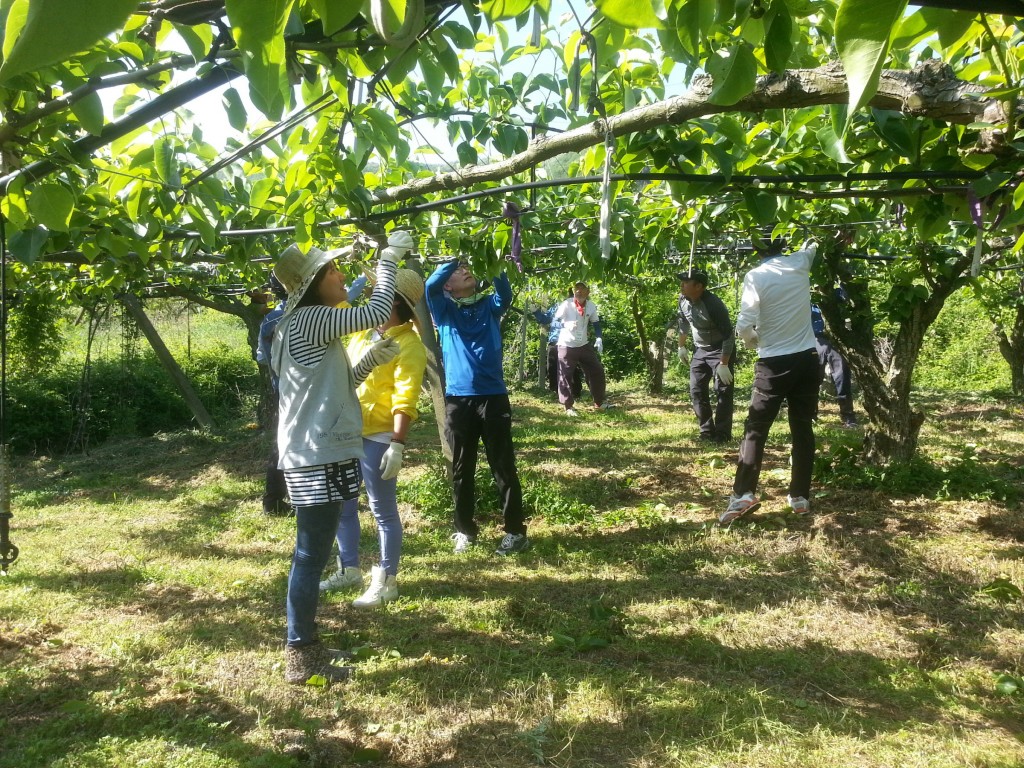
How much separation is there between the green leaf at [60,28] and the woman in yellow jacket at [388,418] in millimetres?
3200

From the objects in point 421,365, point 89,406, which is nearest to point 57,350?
point 89,406

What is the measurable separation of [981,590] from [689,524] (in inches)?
67.7

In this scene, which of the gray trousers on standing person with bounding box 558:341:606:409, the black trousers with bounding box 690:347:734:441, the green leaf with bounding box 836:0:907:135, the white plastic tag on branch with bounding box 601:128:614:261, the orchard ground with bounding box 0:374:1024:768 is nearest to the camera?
the green leaf with bounding box 836:0:907:135

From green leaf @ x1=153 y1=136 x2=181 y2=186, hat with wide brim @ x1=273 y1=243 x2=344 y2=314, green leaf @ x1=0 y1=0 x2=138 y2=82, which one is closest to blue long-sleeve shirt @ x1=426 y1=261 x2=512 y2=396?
hat with wide brim @ x1=273 y1=243 x2=344 y2=314

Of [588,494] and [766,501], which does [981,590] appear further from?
[588,494]

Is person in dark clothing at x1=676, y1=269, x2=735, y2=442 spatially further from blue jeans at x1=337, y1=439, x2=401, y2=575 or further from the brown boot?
the brown boot

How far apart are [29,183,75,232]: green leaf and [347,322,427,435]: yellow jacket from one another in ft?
5.91

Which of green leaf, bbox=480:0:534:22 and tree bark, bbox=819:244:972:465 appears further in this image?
tree bark, bbox=819:244:972:465

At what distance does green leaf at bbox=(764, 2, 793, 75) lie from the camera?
1.03m

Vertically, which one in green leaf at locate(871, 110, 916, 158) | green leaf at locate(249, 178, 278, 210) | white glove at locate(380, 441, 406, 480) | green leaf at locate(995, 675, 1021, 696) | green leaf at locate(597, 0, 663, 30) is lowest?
green leaf at locate(995, 675, 1021, 696)

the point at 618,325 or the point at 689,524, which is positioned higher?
the point at 618,325

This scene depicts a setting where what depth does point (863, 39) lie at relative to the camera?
53cm

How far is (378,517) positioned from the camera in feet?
12.2

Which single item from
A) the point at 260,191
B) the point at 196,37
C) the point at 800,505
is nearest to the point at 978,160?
the point at 196,37
